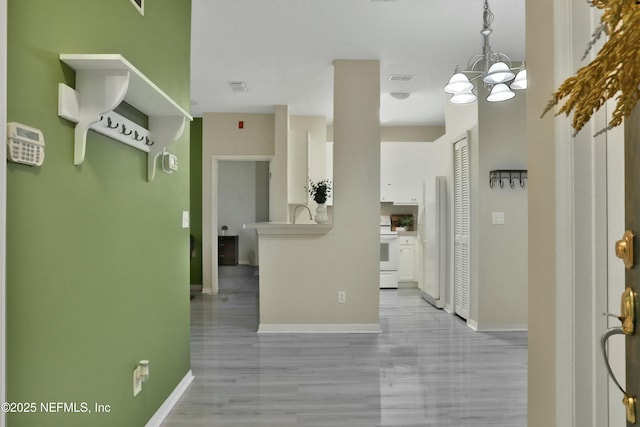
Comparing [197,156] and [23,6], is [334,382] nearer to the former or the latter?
[23,6]

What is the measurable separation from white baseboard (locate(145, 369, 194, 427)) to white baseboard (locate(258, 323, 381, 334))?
1320 millimetres

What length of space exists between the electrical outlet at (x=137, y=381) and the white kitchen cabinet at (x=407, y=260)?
17.4ft

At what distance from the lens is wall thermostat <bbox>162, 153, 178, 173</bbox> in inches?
91.2

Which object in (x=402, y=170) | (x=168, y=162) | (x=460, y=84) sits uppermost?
(x=460, y=84)

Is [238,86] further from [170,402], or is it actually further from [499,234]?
[170,402]

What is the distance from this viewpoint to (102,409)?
160 centimetres

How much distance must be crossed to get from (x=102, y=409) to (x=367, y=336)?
279 cm

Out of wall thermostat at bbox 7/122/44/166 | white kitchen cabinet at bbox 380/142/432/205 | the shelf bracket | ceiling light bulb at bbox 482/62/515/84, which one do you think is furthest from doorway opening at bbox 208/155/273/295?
wall thermostat at bbox 7/122/44/166

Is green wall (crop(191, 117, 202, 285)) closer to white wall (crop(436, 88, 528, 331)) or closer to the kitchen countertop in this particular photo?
the kitchen countertop

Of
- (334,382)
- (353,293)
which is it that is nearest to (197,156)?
(353,293)

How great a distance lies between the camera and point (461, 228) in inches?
185

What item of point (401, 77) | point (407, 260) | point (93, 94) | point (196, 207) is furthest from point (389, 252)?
point (93, 94)

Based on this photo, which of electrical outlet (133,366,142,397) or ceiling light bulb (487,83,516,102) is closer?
electrical outlet (133,366,142,397)

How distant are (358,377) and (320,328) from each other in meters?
1.28
